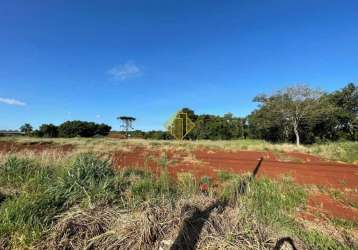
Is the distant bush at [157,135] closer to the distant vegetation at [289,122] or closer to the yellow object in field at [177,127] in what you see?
the distant vegetation at [289,122]

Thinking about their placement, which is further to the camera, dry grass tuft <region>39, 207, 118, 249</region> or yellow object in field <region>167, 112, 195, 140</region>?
yellow object in field <region>167, 112, 195, 140</region>

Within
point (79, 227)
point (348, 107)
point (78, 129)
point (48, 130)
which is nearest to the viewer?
point (79, 227)

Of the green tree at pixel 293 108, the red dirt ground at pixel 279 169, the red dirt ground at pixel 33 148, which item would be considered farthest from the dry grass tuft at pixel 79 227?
the green tree at pixel 293 108

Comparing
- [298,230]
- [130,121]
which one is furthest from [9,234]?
[130,121]

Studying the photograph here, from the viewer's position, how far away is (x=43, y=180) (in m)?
4.36

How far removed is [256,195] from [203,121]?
46082mm

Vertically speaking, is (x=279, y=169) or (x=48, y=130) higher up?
(x=48, y=130)

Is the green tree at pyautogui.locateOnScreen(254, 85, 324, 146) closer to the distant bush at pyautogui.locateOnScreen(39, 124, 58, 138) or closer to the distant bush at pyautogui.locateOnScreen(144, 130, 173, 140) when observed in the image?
the distant bush at pyautogui.locateOnScreen(144, 130, 173, 140)

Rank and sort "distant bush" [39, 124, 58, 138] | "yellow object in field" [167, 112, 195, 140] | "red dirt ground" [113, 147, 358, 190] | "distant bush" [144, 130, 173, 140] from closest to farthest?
1. "red dirt ground" [113, 147, 358, 190]
2. "yellow object in field" [167, 112, 195, 140]
3. "distant bush" [39, 124, 58, 138]
4. "distant bush" [144, 130, 173, 140]

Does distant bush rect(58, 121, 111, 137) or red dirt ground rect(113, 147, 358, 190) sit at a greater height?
distant bush rect(58, 121, 111, 137)

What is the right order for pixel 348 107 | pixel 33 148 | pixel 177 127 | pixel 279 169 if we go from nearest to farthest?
pixel 279 169 → pixel 177 127 → pixel 33 148 → pixel 348 107

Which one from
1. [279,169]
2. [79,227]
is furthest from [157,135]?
[79,227]

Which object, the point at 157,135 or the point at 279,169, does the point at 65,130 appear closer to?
the point at 157,135

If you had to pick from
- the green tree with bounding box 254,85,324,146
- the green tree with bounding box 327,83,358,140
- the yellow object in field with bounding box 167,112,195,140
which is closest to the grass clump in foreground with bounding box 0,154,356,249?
the yellow object in field with bounding box 167,112,195,140
